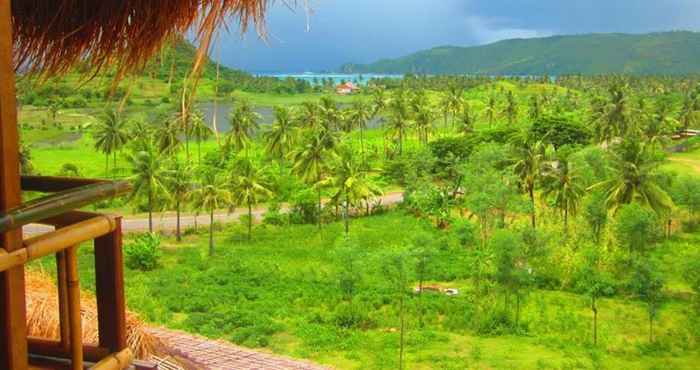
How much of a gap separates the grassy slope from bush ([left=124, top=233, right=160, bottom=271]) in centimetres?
47

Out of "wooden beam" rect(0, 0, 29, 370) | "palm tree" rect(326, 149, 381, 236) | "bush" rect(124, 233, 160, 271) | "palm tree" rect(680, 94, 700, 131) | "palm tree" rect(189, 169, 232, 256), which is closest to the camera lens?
"wooden beam" rect(0, 0, 29, 370)

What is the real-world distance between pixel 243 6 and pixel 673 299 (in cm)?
2060

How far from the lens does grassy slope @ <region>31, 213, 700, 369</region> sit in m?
16.0

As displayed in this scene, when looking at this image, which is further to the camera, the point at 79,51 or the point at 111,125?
the point at 111,125

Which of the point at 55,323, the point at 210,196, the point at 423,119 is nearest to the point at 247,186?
the point at 210,196

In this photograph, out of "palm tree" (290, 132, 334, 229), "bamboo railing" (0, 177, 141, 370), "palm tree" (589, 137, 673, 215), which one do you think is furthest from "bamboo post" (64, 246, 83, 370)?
"palm tree" (290, 132, 334, 229)

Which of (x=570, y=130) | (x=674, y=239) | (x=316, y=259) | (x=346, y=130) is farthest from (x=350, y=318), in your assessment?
(x=346, y=130)

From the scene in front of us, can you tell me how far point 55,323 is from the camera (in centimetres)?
265

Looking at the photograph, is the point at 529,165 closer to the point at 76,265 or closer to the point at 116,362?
the point at 116,362

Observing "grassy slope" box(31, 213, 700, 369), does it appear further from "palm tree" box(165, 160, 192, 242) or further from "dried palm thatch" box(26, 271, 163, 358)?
"dried palm thatch" box(26, 271, 163, 358)

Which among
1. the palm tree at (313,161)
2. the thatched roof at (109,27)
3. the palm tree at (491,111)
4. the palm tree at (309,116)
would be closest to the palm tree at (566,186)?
the palm tree at (313,161)

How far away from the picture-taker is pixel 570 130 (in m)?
41.0

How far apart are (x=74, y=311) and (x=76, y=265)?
0.40 ft

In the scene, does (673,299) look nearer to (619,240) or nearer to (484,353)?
(619,240)
